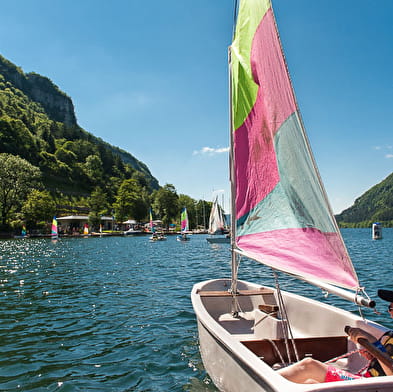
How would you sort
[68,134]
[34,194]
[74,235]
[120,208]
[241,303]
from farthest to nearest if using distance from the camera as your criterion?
[68,134]
[120,208]
[74,235]
[34,194]
[241,303]

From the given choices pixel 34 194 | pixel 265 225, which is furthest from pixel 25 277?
pixel 34 194

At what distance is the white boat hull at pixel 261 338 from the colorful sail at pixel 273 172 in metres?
1.32

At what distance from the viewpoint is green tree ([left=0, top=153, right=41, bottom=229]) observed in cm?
6825

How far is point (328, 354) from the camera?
5027mm

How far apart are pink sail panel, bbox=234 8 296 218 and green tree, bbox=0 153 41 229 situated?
72.6 metres

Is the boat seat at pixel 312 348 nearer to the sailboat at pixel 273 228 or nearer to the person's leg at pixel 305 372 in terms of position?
the sailboat at pixel 273 228

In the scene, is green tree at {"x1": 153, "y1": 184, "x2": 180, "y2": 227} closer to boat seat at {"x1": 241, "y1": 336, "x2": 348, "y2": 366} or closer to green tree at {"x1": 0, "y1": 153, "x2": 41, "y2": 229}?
green tree at {"x1": 0, "y1": 153, "x2": 41, "y2": 229}

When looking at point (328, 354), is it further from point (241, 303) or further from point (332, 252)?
point (241, 303)

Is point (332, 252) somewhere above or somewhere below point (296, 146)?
below

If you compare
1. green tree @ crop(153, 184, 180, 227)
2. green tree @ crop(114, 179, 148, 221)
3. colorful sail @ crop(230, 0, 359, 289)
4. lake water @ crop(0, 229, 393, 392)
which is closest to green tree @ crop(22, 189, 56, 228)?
green tree @ crop(114, 179, 148, 221)

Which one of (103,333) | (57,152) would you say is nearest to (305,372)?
(103,333)

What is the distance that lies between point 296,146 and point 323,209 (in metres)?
1.13

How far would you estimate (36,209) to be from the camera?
235 feet

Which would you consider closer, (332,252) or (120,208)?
(332,252)
